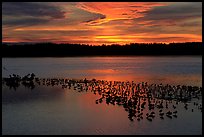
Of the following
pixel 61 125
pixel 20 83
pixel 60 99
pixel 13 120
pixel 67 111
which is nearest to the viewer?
pixel 61 125

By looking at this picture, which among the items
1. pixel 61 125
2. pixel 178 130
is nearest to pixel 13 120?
pixel 61 125

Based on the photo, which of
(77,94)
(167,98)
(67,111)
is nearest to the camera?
(67,111)

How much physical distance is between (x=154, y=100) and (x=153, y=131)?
646 centimetres

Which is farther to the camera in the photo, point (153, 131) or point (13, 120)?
point (13, 120)

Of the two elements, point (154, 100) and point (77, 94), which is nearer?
point (154, 100)

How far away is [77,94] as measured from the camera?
2661 cm

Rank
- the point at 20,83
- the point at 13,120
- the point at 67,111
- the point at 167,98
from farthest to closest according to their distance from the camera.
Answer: the point at 20,83 → the point at 167,98 → the point at 67,111 → the point at 13,120

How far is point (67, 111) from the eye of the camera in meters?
20.3

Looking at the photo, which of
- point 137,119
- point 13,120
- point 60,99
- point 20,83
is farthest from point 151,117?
point 20,83

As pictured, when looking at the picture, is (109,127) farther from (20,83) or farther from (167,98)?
(20,83)

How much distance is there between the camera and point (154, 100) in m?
21.6

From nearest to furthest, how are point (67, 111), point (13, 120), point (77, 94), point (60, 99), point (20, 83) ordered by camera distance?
1. point (13, 120)
2. point (67, 111)
3. point (60, 99)
4. point (77, 94)
5. point (20, 83)

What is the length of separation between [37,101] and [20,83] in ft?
40.8

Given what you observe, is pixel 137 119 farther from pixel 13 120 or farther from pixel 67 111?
pixel 13 120
